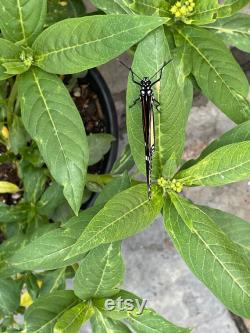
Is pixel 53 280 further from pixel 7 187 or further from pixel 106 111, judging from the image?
pixel 106 111

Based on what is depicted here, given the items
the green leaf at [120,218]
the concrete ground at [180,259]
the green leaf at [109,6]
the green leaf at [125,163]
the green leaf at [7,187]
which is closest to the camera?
the green leaf at [120,218]

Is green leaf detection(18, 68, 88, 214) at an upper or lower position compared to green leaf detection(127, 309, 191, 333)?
upper

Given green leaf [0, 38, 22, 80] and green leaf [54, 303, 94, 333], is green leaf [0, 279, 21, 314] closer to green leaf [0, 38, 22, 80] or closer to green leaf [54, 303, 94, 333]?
green leaf [54, 303, 94, 333]

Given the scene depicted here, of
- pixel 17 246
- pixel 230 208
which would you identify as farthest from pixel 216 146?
pixel 230 208

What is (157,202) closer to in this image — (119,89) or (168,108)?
(168,108)

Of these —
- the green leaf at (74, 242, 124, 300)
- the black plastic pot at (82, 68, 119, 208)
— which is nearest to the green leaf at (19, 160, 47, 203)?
the black plastic pot at (82, 68, 119, 208)

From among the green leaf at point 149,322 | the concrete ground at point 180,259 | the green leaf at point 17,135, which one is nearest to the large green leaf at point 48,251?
the green leaf at point 149,322

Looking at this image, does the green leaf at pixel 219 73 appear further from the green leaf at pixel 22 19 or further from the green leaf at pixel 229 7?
the green leaf at pixel 22 19
